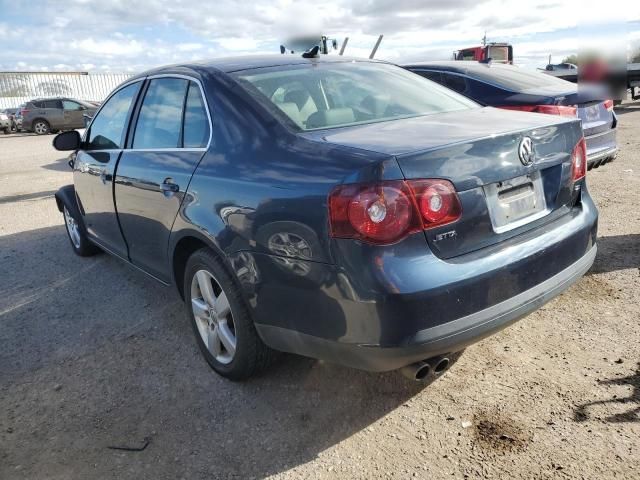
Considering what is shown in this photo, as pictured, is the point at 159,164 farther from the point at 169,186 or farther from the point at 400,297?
the point at 400,297

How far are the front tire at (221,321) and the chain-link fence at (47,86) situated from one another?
1448 inches

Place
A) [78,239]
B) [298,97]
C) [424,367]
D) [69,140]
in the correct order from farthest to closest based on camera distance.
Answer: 1. [78,239]
2. [69,140]
3. [298,97]
4. [424,367]

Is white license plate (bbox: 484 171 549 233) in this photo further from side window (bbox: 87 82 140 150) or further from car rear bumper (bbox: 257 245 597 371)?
side window (bbox: 87 82 140 150)

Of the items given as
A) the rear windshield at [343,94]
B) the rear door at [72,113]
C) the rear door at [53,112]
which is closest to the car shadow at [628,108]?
the rear windshield at [343,94]

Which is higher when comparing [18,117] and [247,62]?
[18,117]

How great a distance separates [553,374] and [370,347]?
1.26m

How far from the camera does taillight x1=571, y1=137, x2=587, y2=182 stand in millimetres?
2770

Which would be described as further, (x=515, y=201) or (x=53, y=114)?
(x=53, y=114)

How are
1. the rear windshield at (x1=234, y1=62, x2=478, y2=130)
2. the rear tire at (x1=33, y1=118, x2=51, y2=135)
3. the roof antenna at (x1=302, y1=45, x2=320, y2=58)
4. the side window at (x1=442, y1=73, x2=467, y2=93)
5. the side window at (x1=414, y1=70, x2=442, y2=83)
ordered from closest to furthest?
the rear windshield at (x1=234, y1=62, x2=478, y2=130)
the roof antenna at (x1=302, y1=45, x2=320, y2=58)
the side window at (x1=442, y1=73, x2=467, y2=93)
the side window at (x1=414, y1=70, x2=442, y2=83)
the rear tire at (x1=33, y1=118, x2=51, y2=135)

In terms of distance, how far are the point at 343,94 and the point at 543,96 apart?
353 centimetres

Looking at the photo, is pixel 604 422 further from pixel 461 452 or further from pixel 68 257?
pixel 68 257

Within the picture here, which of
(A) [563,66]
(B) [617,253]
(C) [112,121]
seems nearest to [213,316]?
(C) [112,121]

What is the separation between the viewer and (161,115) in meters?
3.52

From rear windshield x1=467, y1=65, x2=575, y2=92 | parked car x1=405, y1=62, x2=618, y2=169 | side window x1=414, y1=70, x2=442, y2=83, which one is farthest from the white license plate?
side window x1=414, y1=70, x2=442, y2=83
